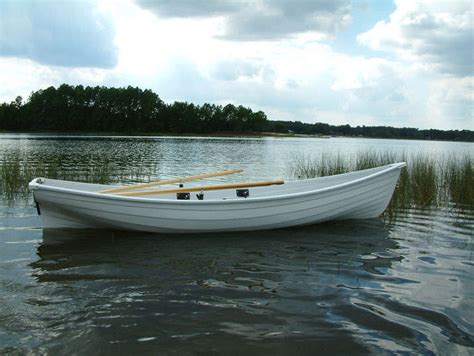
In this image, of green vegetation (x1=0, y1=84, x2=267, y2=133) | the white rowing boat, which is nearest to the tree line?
green vegetation (x1=0, y1=84, x2=267, y2=133)

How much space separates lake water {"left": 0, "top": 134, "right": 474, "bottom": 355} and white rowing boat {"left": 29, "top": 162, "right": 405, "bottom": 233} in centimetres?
22

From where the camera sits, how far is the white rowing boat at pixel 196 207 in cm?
698

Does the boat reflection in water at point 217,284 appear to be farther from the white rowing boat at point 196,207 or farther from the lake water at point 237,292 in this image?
the white rowing boat at point 196,207

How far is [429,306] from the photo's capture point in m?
4.79

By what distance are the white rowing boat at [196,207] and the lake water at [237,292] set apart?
0.22 meters

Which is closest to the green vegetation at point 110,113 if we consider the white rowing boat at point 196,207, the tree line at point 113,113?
the tree line at point 113,113

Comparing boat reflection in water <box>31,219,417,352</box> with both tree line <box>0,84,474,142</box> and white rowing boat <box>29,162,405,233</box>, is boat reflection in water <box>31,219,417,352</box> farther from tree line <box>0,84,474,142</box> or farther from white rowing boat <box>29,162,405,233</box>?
tree line <box>0,84,474,142</box>

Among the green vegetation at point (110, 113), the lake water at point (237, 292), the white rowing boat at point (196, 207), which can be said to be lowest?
the lake water at point (237, 292)

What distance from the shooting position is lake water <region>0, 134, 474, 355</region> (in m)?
3.97

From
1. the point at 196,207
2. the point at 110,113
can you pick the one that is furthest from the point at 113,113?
the point at 196,207

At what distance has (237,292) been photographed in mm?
5102

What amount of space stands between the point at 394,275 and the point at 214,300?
2.50 metres

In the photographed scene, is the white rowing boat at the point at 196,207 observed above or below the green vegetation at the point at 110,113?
A: below

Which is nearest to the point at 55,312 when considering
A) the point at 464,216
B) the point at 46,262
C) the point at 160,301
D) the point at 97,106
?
the point at 160,301
